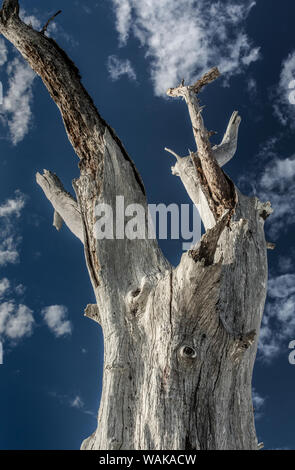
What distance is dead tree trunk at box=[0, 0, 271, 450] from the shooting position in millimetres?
2309

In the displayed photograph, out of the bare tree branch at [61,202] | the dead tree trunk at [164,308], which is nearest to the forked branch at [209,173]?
the dead tree trunk at [164,308]

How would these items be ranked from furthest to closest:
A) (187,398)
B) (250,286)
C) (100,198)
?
1. (100,198)
2. (250,286)
3. (187,398)

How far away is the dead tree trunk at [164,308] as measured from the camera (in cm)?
231

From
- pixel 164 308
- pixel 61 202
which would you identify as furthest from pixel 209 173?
pixel 164 308

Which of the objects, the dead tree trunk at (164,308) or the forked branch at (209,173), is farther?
the forked branch at (209,173)

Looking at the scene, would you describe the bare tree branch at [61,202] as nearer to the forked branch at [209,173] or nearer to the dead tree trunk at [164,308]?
the dead tree trunk at [164,308]

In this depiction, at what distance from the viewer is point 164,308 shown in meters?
2.59

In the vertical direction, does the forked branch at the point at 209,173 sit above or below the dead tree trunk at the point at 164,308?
above

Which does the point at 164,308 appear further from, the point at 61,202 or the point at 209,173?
the point at 61,202

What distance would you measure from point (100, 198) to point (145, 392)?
5.58 ft

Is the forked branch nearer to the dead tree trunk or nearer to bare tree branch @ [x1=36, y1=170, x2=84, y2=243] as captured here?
the dead tree trunk

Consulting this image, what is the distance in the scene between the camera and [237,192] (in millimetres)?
3896

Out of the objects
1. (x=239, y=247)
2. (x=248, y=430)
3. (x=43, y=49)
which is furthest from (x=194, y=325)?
(x=43, y=49)
